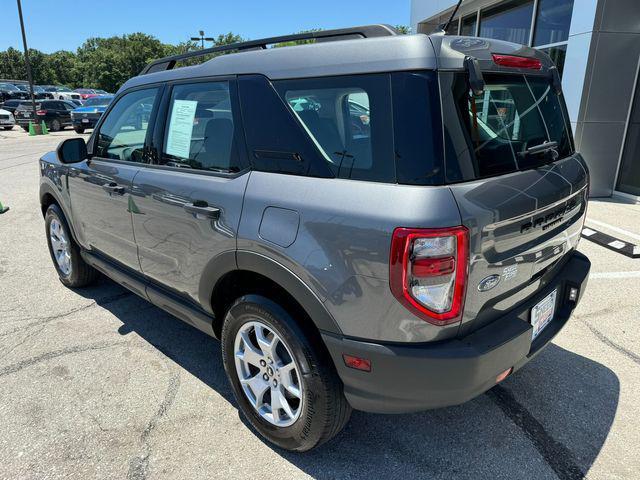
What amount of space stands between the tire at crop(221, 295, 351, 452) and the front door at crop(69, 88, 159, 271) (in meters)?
1.26

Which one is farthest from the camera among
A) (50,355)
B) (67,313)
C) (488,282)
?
(67,313)

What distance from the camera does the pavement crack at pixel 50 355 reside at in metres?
3.09

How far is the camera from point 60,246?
14.5 feet

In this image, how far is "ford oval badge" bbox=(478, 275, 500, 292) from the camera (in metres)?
1.81

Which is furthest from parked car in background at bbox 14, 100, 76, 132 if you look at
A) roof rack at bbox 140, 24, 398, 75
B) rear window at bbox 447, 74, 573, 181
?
rear window at bbox 447, 74, 573, 181

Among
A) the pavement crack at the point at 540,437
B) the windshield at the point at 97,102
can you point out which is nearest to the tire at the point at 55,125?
the windshield at the point at 97,102

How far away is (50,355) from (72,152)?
1.49 meters

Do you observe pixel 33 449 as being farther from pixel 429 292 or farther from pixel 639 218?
pixel 639 218

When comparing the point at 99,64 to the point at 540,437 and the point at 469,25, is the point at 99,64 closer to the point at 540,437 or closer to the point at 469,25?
the point at 469,25

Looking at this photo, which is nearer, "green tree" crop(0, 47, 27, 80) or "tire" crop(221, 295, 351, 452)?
"tire" crop(221, 295, 351, 452)

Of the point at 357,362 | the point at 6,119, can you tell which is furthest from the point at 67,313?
the point at 6,119

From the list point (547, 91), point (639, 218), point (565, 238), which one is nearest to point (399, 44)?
point (547, 91)

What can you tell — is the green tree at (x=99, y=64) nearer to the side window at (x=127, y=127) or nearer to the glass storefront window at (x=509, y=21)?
the glass storefront window at (x=509, y=21)

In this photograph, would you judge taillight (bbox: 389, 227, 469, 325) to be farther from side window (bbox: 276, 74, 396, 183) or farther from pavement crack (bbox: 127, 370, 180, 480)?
pavement crack (bbox: 127, 370, 180, 480)
